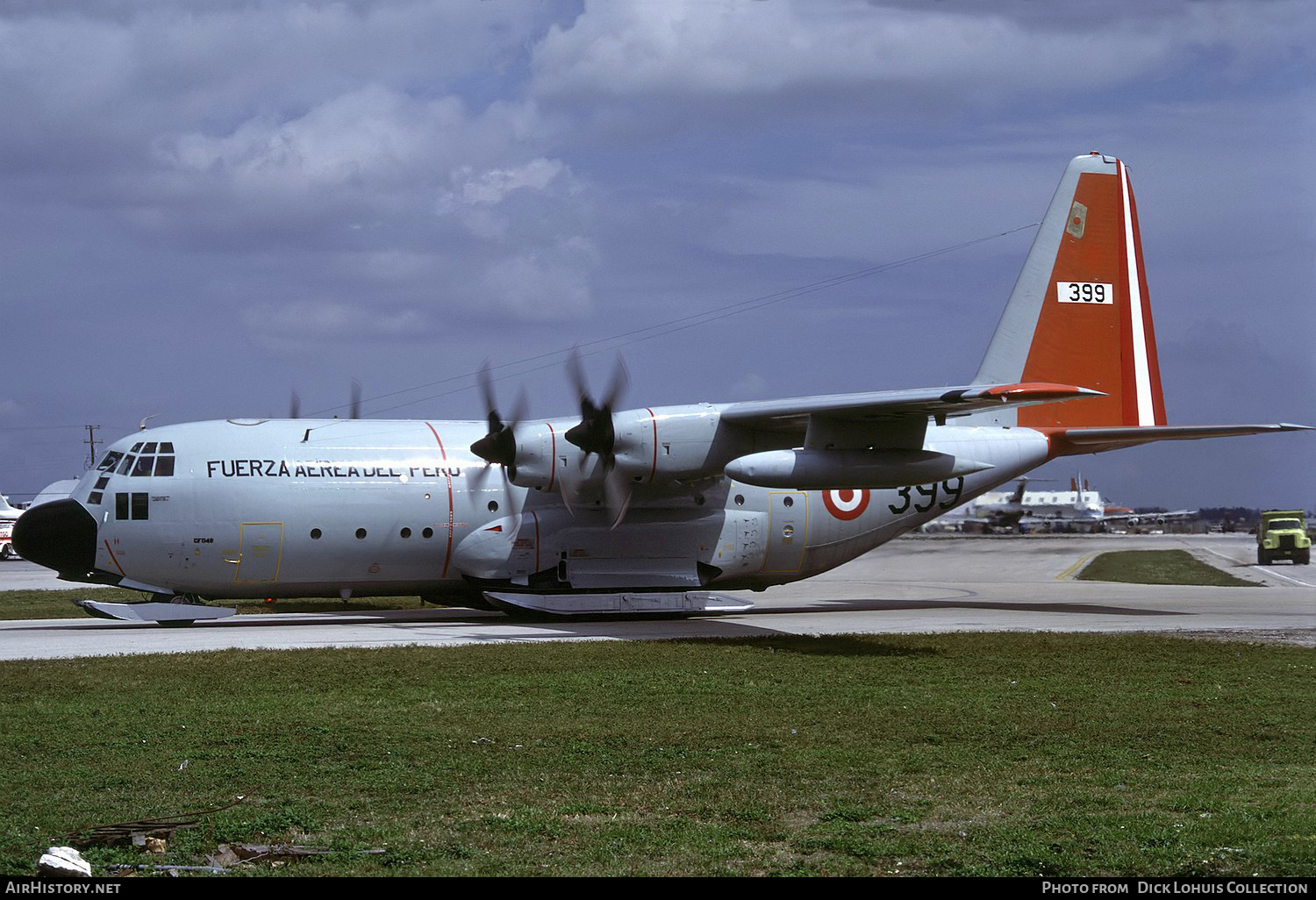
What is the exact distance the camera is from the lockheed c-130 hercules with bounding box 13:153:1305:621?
2234 centimetres

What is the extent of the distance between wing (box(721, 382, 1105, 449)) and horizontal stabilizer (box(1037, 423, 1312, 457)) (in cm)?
440

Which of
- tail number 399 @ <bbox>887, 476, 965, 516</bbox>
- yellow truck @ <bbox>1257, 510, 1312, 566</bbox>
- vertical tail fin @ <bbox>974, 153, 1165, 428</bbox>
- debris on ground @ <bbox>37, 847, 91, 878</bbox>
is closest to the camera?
debris on ground @ <bbox>37, 847, 91, 878</bbox>

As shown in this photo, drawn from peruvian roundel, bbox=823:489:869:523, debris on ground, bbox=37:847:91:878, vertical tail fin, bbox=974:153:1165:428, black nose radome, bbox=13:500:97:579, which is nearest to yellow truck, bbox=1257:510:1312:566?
vertical tail fin, bbox=974:153:1165:428

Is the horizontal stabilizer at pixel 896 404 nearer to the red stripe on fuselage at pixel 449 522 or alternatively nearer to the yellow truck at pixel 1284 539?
the red stripe on fuselage at pixel 449 522

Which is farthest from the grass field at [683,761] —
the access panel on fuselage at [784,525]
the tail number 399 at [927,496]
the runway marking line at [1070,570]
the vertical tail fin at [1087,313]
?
the runway marking line at [1070,570]

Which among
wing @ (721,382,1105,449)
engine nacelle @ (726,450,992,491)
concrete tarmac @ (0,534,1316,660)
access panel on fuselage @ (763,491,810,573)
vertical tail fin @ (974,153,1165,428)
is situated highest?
vertical tail fin @ (974,153,1165,428)

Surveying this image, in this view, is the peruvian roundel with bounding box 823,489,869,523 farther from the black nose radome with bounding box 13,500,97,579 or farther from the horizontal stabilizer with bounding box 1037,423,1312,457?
the black nose radome with bounding box 13,500,97,579

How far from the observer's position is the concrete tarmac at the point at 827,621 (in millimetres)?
20766

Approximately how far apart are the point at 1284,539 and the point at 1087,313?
31043 mm

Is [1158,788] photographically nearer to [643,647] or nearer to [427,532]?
[643,647]

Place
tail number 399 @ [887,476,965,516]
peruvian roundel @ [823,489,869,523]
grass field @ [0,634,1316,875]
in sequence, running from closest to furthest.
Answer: grass field @ [0,634,1316,875], peruvian roundel @ [823,489,869,523], tail number 399 @ [887,476,965,516]

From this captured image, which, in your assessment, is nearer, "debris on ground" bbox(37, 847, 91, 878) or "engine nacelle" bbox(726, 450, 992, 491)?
"debris on ground" bbox(37, 847, 91, 878)

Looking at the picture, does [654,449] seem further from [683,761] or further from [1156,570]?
[1156,570]
